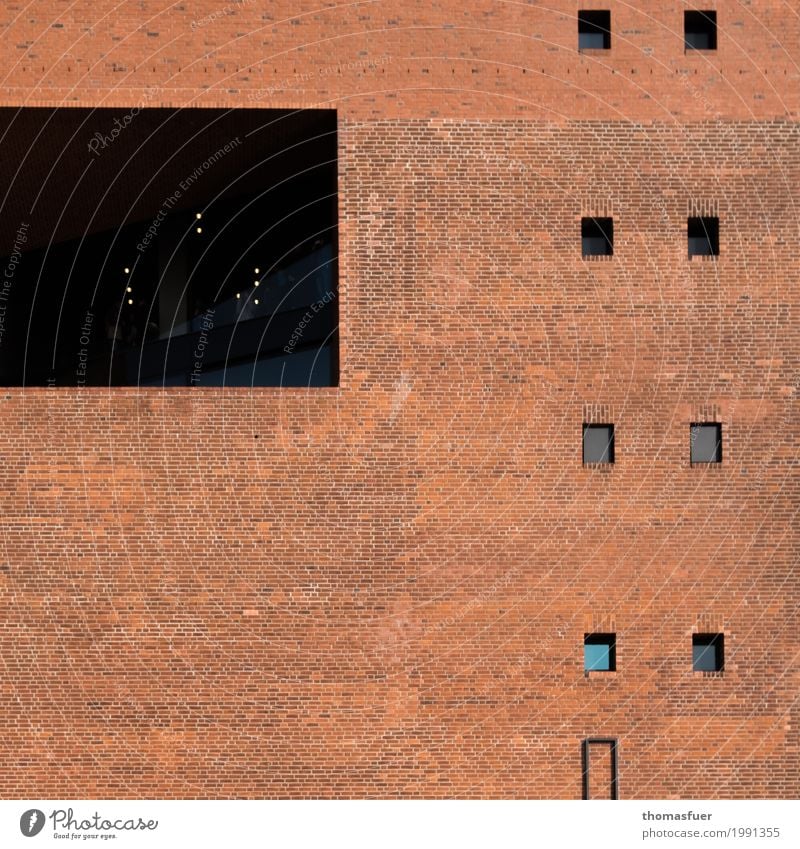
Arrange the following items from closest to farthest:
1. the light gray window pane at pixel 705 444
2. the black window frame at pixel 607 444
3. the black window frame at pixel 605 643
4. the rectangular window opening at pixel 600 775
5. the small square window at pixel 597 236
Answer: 1. the rectangular window opening at pixel 600 775
2. the black window frame at pixel 605 643
3. the black window frame at pixel 607 444
4. the light gray window pane at pixel 705 444
5. the small square window at pixel 597 236

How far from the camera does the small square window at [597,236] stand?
17453mm

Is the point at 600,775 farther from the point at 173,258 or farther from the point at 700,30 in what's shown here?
the point at 700,30

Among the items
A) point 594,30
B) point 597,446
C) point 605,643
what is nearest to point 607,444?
point 597,446

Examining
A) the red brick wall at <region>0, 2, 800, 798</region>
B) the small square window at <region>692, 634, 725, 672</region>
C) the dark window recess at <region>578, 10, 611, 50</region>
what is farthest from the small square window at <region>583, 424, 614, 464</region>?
the dark window recess at <region>578, 10, 611, 50</region>

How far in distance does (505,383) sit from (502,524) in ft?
6.61

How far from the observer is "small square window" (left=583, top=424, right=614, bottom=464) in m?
17.3

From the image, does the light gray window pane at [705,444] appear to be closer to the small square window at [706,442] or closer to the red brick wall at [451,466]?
the small square window at [706,442]

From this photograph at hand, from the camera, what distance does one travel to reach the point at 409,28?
56.7ft

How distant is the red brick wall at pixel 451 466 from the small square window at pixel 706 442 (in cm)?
16

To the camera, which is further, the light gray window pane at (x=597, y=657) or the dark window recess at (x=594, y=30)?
the dark window recess at (x=594, y=30)

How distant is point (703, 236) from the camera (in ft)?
57.6

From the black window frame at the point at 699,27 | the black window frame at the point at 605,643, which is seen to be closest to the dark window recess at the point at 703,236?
the black window frame at the point at 699,27
